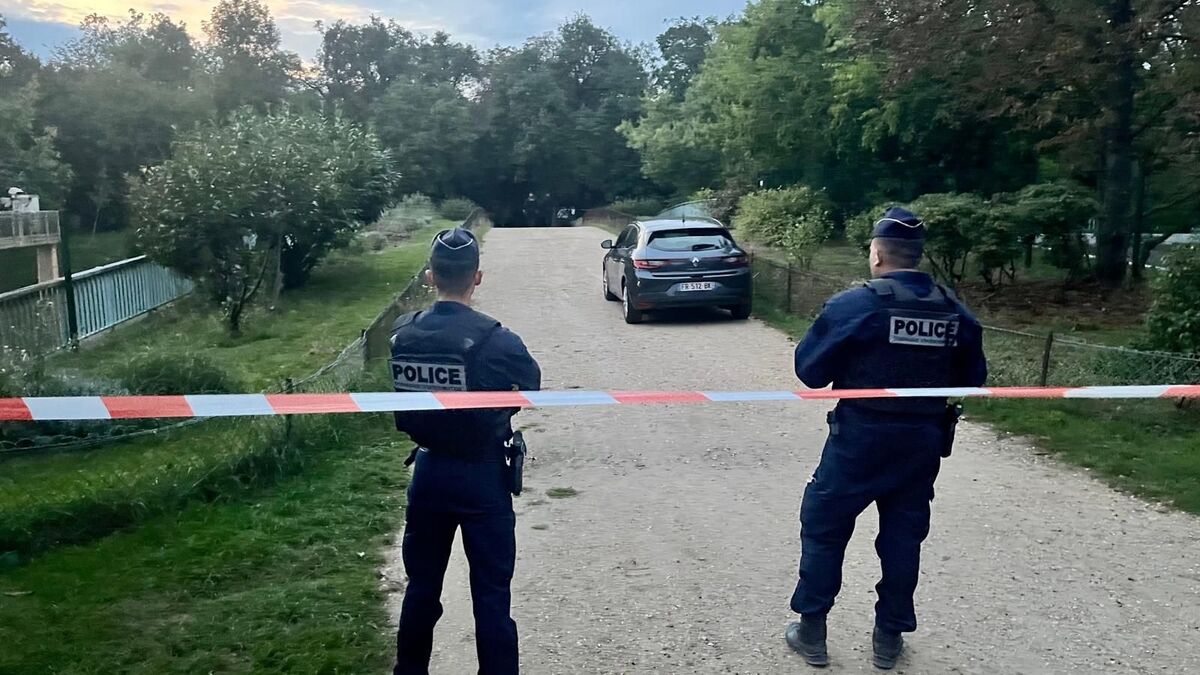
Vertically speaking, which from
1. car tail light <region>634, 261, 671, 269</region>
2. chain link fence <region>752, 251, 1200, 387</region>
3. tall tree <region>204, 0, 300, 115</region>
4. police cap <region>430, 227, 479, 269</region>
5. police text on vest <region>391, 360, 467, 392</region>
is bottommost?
chain link fence <region>752, 251, 1200, 387</region>

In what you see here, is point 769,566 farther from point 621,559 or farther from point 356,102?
point 356,102

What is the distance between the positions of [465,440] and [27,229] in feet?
75.0

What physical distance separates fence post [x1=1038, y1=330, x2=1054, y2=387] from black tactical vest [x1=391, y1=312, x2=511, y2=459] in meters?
6.89

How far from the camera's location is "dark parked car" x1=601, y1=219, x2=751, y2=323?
1488 centimetres

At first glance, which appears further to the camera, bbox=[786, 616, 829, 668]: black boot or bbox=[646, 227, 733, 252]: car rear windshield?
bbox=[646, 227, 733, 252]: car rear windshield

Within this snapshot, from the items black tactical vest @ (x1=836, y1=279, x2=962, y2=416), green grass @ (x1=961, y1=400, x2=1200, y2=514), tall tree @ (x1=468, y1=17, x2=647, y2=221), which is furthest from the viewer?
tall tree @ (x1=468, y1=17, x2=647, y2=221)

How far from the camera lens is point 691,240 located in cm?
1521

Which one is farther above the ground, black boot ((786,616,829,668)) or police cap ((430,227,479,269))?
police cap ((430,227,479,269))

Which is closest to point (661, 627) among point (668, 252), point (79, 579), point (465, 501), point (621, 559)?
point (621, 559)

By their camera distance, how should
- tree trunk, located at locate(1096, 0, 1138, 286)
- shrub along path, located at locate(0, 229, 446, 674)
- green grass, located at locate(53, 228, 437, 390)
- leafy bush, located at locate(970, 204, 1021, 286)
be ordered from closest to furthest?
shrub along path, located at locate(0, 229, 446, 674) < green grass, located at locate(53, 228, 437, 390) < leafy bush, located at locate(970, 204, 1021, 286) < tree trunk, located at locate(1096, 0, 1138, 286)

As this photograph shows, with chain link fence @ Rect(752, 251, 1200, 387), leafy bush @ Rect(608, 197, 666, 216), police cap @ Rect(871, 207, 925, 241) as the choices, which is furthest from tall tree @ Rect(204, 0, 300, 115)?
police cap @ Rect(871, 207, 925, 241)

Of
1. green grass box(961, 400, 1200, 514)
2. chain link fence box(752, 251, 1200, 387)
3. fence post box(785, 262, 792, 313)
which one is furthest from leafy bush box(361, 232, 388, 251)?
green grass box(961, 400, 1200, 514)

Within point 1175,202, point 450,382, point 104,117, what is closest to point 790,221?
point 1175,202

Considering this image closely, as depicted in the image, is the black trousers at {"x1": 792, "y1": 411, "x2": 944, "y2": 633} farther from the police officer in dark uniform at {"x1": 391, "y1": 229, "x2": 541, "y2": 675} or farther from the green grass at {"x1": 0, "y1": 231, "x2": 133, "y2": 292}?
the green grass at {"x1": 0, "y1": 231, "x2": 133, "y2": 292}
